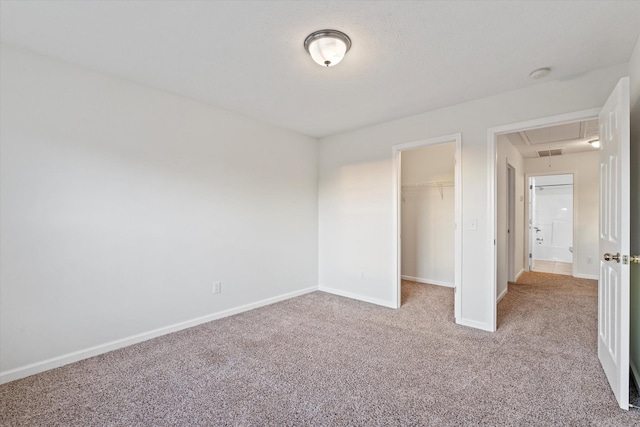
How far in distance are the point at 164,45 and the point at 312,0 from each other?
3.87ft

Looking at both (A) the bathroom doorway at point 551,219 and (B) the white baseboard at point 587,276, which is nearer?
(B) the white baseboard at point 587,276

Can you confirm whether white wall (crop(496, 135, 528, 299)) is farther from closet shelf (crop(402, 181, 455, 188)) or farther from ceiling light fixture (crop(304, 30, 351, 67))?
ceiling light fixture (crop(304, 30, 351, 67))

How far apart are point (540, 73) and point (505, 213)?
2330 millimetres

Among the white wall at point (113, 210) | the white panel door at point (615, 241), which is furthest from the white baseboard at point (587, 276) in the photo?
the white wall at point (113, 210)

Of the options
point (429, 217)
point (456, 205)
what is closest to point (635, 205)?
point (456, 205)

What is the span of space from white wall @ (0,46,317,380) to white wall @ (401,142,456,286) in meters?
2.76

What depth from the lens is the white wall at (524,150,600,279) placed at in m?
5.42

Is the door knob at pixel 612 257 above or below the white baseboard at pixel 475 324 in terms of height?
above

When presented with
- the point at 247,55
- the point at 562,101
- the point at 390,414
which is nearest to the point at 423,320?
the point at 390,414

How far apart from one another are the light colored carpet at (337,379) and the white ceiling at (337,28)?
2.40 m

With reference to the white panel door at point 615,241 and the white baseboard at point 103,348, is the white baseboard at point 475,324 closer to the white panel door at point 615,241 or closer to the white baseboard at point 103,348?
the white panel door at point 615,241

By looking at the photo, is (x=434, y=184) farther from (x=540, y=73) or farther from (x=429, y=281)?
(x=540, y=73)

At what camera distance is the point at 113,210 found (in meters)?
2.63

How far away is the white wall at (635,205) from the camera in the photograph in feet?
6.72
